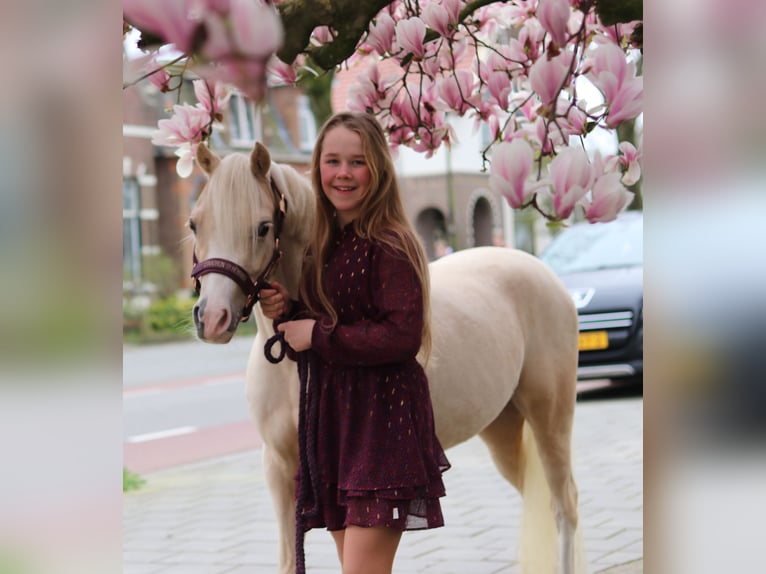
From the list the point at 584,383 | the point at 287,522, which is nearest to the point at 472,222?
the point at 584,383

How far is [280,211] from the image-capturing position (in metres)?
2.73

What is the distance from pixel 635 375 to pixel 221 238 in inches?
333

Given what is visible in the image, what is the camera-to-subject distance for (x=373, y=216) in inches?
105

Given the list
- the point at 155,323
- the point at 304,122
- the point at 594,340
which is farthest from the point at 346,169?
the point at 304,122

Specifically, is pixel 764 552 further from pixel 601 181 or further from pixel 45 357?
pixel 601 181

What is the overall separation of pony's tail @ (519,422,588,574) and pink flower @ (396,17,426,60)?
83.1 inches

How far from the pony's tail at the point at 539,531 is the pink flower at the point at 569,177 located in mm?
2326

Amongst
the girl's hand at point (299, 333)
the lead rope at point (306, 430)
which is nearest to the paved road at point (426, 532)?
the lead rope at point (306, 430)

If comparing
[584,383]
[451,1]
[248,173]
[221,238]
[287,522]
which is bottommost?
[584,383]

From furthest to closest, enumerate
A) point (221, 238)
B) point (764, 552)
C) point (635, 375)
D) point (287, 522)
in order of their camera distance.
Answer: point (635, 375) → point (287, 522) → point (221, 238) → point (764, 552)

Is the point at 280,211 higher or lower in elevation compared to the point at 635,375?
higher

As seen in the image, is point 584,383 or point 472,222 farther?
point 472,222

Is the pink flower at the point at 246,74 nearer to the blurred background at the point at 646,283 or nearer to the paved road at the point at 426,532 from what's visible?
the blurred background at the point at 646,283

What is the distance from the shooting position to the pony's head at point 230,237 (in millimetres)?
2463
